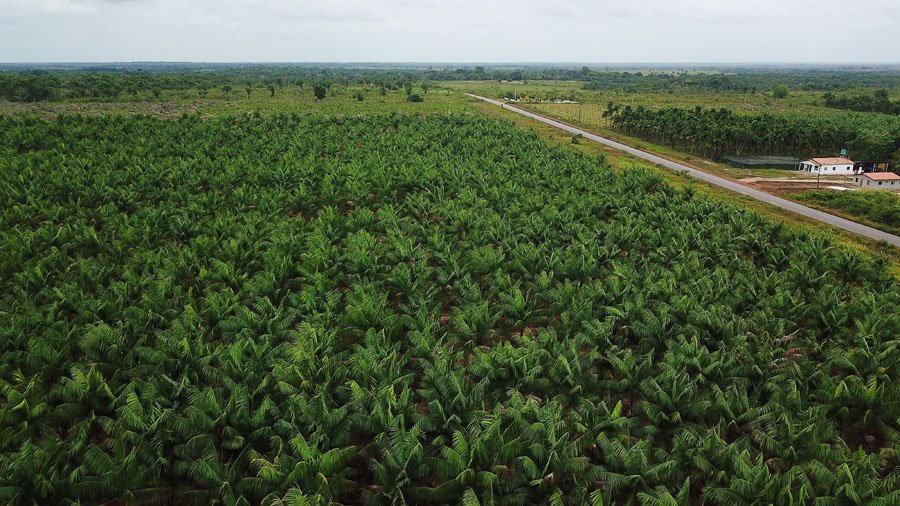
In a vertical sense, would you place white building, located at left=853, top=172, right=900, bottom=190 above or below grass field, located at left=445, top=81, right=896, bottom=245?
below

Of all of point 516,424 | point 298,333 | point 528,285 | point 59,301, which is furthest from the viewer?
point 528,285

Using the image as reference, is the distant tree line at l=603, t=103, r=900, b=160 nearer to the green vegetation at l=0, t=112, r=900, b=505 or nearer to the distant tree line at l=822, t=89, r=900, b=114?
the distant tree line at l=822, t=89, r=900, b=114

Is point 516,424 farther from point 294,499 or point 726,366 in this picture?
point 726,366

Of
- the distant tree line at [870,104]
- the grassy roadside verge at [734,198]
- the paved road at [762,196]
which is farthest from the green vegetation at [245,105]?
the distant tree line at [870,104]

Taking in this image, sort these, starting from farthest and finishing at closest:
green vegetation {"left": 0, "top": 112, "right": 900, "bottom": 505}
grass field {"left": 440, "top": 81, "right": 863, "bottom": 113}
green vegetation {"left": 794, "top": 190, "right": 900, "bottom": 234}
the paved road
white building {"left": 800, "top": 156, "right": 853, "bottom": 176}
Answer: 1. grass field {"left": 440, "top": 81, "right": 863, "bottom": 113}
2. white building {"left": 800, "top": 156, "right": 853, "bottom": 176}
3. green vegetation {"left": 794, "top": 190, "right": 900, "bottom": 234}
4. the paved road
5. green vegetation {"left": 0, "top": 112, "right": 900, "bottom": 505}

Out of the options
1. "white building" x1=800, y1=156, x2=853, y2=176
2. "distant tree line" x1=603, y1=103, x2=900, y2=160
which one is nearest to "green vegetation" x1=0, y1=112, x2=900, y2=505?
"white building" x1=800, y1=156, x2=853, y2=176

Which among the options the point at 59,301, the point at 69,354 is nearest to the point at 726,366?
the point at 69,354
